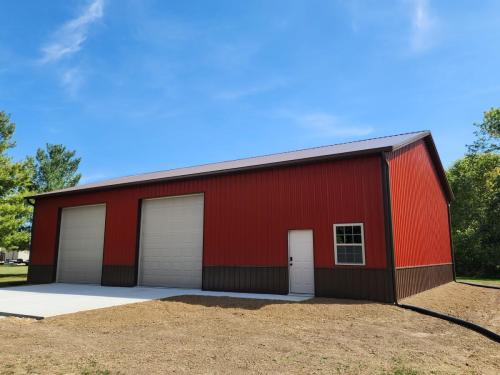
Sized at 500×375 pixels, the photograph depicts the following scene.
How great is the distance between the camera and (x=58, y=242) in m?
19.5

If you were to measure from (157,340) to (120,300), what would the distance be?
5773 mm

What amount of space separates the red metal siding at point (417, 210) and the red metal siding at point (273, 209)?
836mm

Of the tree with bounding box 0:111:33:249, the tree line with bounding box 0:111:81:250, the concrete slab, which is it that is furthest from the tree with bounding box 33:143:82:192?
the concrete slab

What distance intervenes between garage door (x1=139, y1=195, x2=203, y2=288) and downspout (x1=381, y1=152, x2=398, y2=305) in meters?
7.14

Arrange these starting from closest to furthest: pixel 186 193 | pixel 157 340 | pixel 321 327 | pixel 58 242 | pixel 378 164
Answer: pixel 157 340
pixel 321 327
pixel 378 164
pixel 186 193
pixel 58 242

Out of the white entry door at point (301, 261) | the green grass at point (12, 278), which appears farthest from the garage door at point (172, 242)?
the green grass at point (12, 278)

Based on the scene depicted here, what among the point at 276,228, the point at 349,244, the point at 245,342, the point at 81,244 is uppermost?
the point at 276,228

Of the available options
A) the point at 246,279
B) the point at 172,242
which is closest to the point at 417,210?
the point at 246,279

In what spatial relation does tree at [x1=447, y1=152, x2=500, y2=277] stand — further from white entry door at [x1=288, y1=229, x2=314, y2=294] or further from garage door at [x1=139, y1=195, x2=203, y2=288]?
garage door at [x1=139, y1=195, x2=203, y2=288]

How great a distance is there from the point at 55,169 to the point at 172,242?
32458mm

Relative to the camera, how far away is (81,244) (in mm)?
18625

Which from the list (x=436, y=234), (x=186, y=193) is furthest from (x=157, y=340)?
(x=436, y=234)

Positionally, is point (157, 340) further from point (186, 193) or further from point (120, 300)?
point (186, 193)

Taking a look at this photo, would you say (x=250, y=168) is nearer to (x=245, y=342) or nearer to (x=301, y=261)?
(x=301, y=261)
